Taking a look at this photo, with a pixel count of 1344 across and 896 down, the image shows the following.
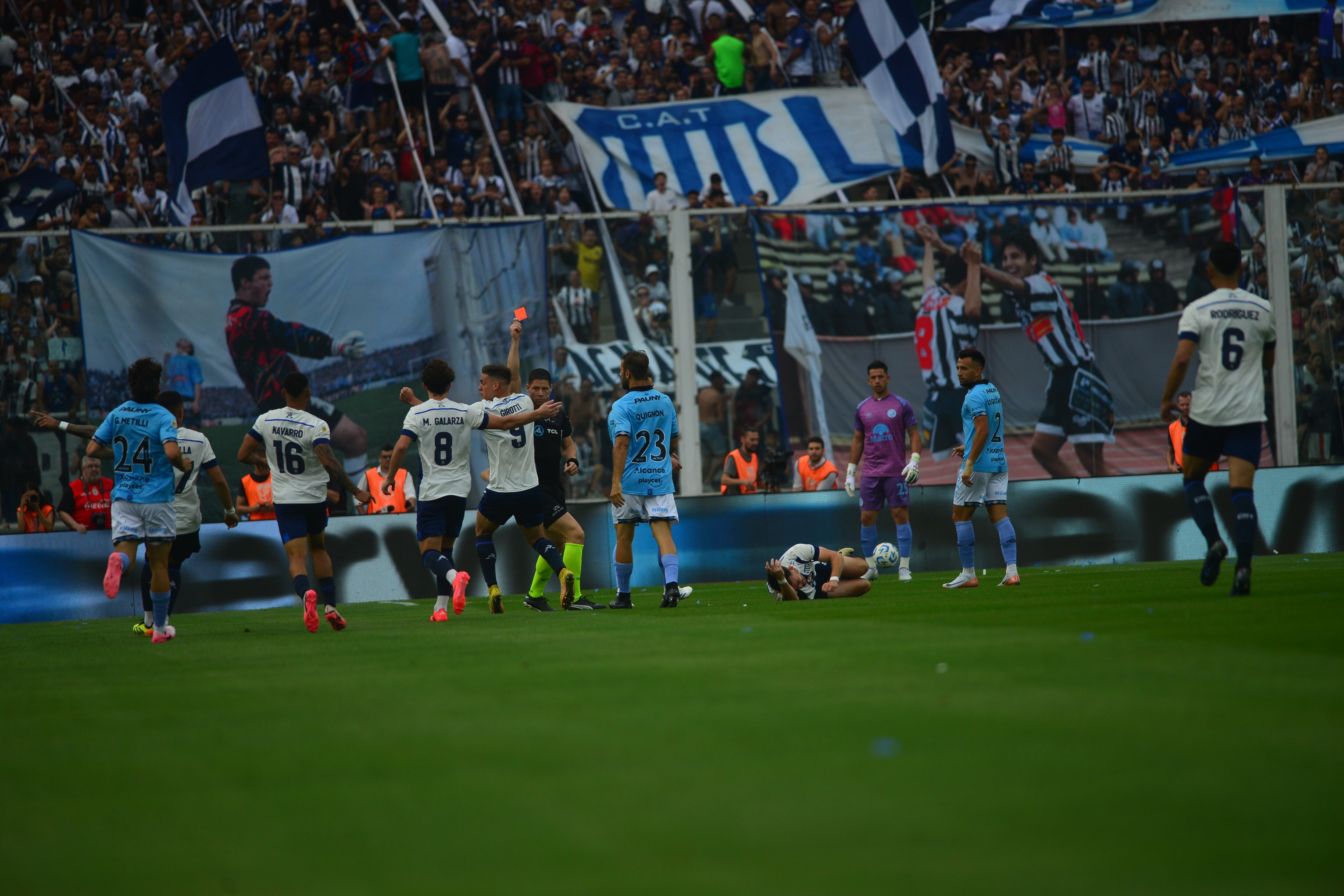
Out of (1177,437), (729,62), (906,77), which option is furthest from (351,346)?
(1177,437)

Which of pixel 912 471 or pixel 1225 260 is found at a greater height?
pixel 1225 260

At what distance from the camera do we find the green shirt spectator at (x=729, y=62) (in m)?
23.8

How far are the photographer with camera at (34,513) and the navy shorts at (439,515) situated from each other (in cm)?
757

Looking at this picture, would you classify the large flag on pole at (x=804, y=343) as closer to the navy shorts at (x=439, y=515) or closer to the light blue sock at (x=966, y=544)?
the light blue sock at (x=966, y=544)

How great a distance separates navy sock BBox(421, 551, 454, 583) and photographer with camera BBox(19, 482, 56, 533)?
7702mm

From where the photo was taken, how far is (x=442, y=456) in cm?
1180

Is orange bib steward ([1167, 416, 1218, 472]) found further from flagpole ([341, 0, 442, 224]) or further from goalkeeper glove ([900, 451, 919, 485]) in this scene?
flagpole ([341, 0, 442, 224])

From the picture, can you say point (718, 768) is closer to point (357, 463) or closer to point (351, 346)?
point (357, 463)

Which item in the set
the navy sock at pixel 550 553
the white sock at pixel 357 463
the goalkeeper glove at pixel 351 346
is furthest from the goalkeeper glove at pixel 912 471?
the goalkeeper glove at pixel 351 346

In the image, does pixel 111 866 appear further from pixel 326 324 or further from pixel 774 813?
pixel 326 324

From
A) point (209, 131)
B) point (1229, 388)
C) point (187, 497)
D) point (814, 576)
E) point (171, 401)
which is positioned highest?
point (209, 131)

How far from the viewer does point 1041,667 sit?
20.2 ft

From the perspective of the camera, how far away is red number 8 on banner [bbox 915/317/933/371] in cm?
1970

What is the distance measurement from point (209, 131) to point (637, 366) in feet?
37.4
